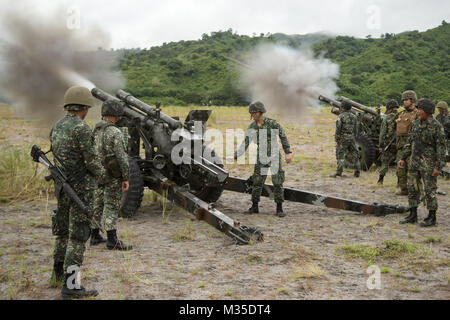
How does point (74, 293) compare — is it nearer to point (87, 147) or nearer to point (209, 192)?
point (87, 147)

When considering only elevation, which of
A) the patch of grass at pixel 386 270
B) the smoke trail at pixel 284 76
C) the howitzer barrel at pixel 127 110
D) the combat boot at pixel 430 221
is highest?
the smoke trail at pixel 284 76

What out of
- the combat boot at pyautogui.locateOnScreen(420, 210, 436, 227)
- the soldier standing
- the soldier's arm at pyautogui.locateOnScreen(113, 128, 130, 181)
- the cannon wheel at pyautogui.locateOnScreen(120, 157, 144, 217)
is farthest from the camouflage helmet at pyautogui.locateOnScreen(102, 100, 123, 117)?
the soldier standing

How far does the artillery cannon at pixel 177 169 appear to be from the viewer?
252 inches

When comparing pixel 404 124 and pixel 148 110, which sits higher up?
pixel 148 110

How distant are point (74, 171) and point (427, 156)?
459cm

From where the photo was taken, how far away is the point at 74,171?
3908 millimetres

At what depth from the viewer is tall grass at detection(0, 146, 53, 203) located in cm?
770

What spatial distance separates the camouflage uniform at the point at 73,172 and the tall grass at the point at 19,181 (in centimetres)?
402

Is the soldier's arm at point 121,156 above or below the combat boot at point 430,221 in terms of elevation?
above

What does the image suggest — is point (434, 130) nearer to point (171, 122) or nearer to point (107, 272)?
point (171, 122)

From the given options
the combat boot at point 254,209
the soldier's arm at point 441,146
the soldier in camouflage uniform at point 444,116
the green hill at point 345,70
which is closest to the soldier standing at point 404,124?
the soldier's arm at point 441,146

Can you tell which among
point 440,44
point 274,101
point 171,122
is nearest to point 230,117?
point 274,101

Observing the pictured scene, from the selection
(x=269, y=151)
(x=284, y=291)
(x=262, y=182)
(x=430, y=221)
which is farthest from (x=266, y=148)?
(x=284, y=291)

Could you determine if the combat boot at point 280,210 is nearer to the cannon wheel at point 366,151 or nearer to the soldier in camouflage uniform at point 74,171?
the soldier in camouflage uniform at point 74,171
